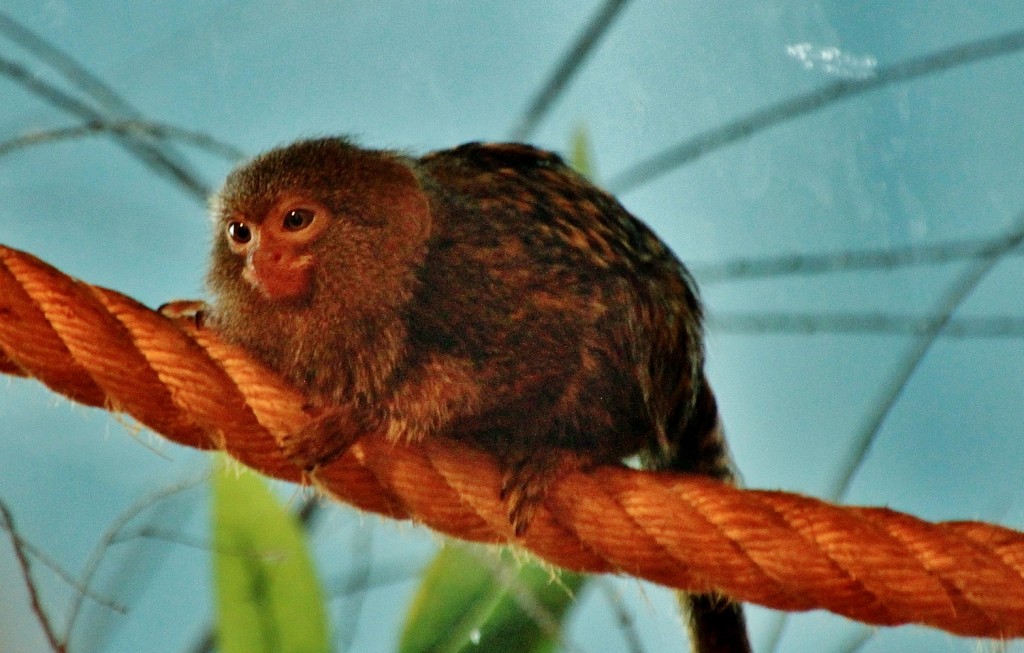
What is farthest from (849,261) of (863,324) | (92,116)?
(92,116)

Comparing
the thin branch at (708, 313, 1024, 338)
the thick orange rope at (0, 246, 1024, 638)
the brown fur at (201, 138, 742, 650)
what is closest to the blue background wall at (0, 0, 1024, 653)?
the thin branch at (708, 313, 1024, 338)

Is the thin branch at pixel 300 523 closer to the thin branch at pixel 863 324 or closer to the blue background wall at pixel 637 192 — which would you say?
the blue background wall at pixel 637 192

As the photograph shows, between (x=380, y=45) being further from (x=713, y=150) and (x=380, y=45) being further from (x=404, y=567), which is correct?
(x=404, y=567)

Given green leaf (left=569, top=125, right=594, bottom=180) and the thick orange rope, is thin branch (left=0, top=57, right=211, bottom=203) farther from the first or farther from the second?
the thick orange rope

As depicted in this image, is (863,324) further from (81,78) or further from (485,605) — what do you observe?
(81,78)

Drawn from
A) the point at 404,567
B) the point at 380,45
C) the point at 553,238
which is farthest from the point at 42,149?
the point at 553,238

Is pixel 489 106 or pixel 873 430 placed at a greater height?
pixel 489 106
